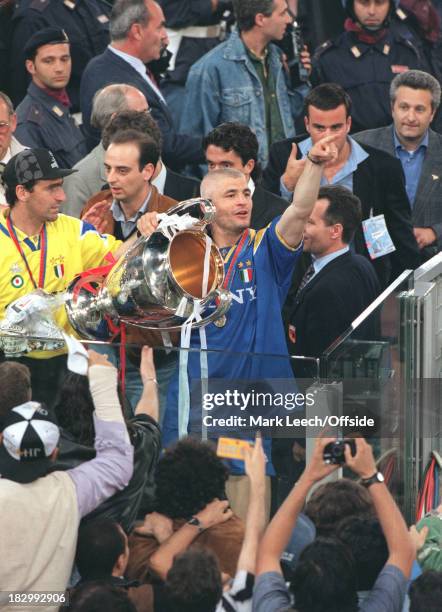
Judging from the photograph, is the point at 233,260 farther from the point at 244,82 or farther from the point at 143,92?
the point at 244,82

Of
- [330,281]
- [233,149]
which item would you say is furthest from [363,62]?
[330,281]

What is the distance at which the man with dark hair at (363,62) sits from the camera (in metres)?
10.7

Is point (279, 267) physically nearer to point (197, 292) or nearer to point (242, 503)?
point (197, 292)

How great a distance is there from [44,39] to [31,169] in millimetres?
2650

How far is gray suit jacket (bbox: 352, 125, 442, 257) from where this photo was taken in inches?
383

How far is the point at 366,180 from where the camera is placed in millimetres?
9062

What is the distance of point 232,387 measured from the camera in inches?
259

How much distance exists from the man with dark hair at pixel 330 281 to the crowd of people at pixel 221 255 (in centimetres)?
1

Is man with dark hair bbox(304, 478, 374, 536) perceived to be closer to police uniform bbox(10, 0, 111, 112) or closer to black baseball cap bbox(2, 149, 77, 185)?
black baseball cap bbox(2, 149, 77, 185)

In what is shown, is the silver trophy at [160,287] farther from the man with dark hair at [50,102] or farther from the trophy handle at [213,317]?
the man with dark hair at [50,102]

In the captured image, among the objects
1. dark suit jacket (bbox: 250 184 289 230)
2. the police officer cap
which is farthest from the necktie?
the police officer cap

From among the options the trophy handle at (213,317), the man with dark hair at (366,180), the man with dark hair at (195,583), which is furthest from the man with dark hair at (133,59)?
the man with dark hair at (195,583)

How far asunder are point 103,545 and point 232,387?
0.99 metres

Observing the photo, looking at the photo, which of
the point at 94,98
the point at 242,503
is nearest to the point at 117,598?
the point at 242,503
